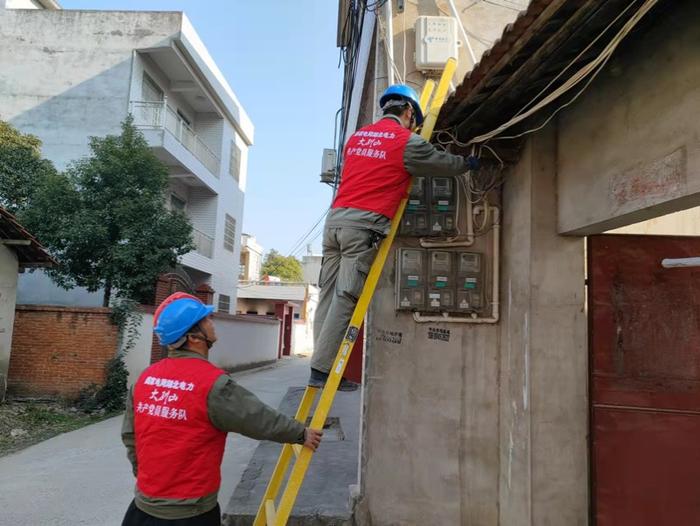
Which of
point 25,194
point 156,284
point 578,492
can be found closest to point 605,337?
point 578,492

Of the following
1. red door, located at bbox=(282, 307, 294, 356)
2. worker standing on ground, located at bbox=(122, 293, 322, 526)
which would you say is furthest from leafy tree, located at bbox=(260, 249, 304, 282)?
worker standing on ground, located at bbox=(122, 293, 322, 526)

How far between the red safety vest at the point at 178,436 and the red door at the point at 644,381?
2.57 metres

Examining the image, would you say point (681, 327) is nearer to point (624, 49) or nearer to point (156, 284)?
point (624, 49)

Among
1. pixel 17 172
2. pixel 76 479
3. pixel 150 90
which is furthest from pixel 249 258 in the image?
pixel 76 479

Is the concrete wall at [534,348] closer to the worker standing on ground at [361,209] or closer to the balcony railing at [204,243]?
the worker standing on ground at [361,209]

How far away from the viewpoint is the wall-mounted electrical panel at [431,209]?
13.2 feet

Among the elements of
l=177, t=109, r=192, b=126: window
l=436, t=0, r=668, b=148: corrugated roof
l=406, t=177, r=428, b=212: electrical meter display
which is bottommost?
l=406, t=177, r=428, b=212: electrical meter display

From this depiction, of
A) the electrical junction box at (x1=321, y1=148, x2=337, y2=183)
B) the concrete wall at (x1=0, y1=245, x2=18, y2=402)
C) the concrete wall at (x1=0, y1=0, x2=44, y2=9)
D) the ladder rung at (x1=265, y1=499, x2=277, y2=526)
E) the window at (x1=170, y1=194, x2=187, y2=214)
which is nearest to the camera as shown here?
the ladder rung at (x1=265, y1=499, x2=277, y2=526)

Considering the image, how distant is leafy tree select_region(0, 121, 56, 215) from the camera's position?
39.7ft

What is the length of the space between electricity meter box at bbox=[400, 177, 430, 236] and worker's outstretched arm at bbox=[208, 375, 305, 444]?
2054 mm

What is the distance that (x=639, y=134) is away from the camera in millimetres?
2875

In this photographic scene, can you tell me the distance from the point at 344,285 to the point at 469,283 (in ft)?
4.22

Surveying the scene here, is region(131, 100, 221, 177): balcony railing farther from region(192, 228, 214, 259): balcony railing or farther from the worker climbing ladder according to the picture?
the worker climbing ladder

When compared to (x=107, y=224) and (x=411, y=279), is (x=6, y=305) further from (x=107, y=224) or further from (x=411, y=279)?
(x=411, y=279)
